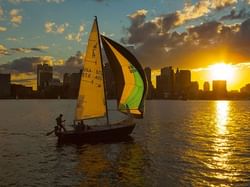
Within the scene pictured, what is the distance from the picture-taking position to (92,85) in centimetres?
5253

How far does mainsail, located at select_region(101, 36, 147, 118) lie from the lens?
5203cm

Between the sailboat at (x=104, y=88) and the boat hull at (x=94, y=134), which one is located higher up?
the sailboat at (x=104, y=88)

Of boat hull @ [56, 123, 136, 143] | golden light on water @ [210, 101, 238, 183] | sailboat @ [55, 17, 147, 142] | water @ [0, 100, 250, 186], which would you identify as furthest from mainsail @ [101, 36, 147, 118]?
golden light on water @ [210, 101, 238, 183]

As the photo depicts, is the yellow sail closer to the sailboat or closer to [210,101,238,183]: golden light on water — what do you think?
the sailboat

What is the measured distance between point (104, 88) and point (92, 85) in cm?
175

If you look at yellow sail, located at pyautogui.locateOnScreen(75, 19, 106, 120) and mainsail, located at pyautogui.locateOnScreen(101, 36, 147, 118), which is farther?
mainsail, located at pyautogui.locateOnScreen(101, 36, 147, 118)

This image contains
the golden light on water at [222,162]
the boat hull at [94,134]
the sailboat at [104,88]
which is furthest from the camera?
the sailboat at [104,88]

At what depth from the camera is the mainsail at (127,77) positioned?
5203 centimetres

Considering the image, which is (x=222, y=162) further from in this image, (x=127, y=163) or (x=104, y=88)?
(x=104, y=88)

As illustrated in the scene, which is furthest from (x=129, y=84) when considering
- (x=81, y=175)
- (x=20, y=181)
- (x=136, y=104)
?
(x=20, y=181)

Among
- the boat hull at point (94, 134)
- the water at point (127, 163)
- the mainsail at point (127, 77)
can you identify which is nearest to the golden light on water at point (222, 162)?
the water at point (127, 163)

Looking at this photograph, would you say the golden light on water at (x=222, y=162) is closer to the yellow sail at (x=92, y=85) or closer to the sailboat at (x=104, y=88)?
the sailboat at (x=104, y=88)

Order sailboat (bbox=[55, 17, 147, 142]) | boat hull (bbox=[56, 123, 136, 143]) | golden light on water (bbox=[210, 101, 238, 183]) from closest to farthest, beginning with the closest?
golden light on water (bbox=[210, 101, 238, 183]) < boat hull (bbox=[56, 123, 136, 143]) < sailboat (bbox=[55, 17, 147, 142])

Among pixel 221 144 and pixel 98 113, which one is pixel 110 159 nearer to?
pixel 98 113
